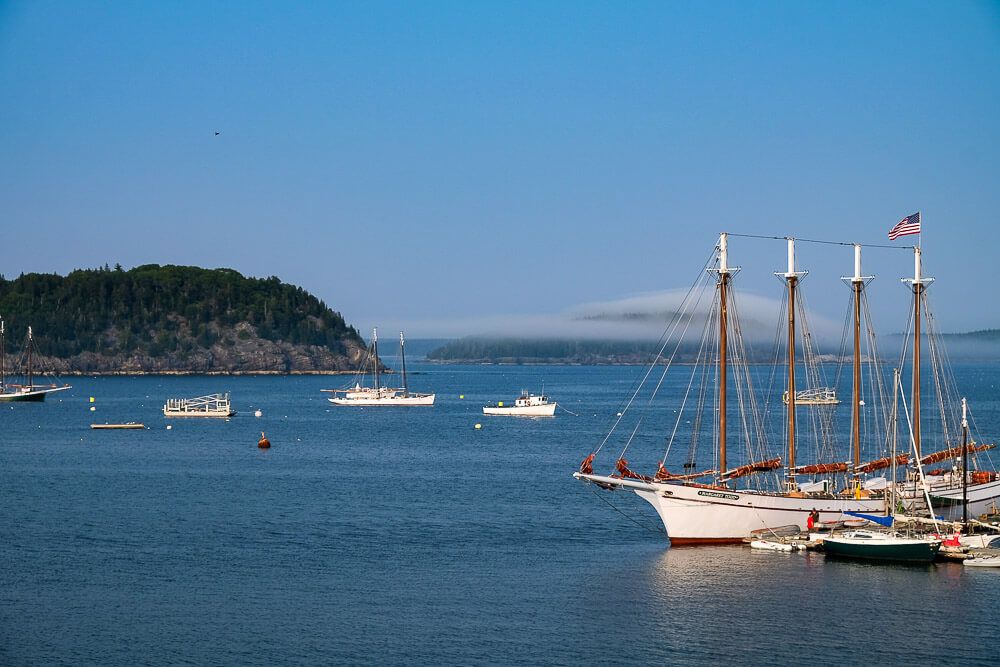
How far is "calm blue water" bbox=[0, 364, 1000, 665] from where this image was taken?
3809cm

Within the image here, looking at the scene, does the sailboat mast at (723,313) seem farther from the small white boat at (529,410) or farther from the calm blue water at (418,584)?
the small white boat at (529,410)

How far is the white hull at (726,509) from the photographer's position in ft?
175

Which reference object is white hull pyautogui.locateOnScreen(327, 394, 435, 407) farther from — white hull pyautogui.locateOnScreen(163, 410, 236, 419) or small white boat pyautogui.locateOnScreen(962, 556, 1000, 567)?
small white boat pyautogui.locateOnScreen(962, 556, 1000, 567)

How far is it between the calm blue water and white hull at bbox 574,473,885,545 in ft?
4.24

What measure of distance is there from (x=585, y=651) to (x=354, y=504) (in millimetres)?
32117

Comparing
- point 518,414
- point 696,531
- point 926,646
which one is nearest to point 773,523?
point 696,531

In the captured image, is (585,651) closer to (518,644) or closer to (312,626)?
(518,644)

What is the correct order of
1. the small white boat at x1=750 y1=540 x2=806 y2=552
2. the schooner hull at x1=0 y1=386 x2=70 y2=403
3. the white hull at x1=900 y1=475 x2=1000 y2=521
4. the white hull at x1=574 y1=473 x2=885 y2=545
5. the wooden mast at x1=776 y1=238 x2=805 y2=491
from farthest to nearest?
the schooner hull at x1=0 y1=386 x2=70 y2=403
the wooden mast at x1=776 y1=238 x2=805 y2=491
the white hull at x1=900 y1=475 x2=1000 y2=521
the white hull at x1=574 y1=473 x2=885 y2=545
the small white boat at x1=750 y1=540 x2=806 y2=552

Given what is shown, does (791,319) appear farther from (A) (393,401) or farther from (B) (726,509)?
(A) (393,401)

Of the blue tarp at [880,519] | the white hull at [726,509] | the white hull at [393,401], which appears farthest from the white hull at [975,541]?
the white hull at [393,401]

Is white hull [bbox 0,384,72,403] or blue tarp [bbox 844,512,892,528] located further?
white hull [bbox 0,384,72,403]

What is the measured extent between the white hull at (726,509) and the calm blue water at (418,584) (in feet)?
4.24

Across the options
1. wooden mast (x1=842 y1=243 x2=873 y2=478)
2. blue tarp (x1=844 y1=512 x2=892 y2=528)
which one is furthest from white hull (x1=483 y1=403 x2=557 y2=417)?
blue tarp (x1=844 y1=512 x2=892 y2=528)

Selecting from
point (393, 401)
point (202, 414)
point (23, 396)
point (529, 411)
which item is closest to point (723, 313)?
point (529, 411)
